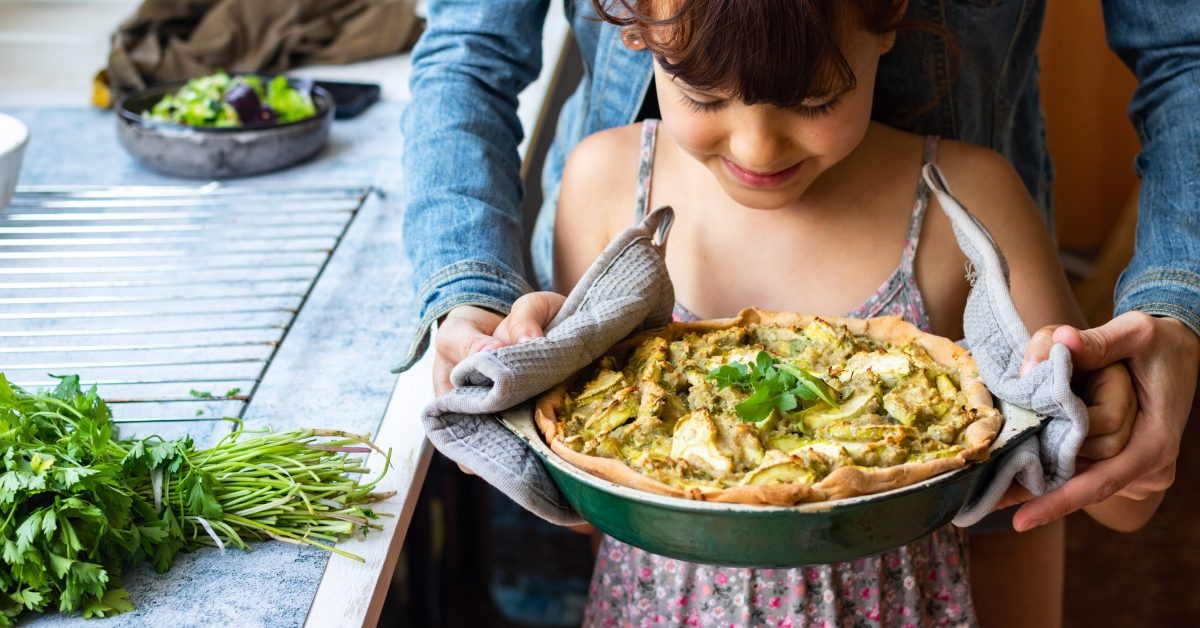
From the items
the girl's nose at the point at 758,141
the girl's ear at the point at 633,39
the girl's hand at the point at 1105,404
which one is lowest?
the girl's hand at the point at 1105,404

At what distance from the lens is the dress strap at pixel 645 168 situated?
1.56m

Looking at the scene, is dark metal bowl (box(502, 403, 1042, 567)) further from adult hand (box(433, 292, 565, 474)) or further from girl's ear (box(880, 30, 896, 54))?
girl's ear (box(880, 30, 896, 54))

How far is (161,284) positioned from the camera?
5.62 feet

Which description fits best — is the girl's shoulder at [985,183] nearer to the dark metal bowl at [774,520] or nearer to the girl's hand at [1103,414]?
the girl's hand at [1103,414]

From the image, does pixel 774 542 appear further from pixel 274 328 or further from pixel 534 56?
pixel 534 56

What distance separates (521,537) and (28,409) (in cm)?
195

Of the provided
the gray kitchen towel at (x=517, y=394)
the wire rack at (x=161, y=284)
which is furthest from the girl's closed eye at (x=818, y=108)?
the wire rack at (x=161, y=284)

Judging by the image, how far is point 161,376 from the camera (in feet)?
4.84

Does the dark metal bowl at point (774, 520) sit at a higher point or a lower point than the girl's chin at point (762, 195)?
lower

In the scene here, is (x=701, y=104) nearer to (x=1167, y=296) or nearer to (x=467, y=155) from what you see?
(x=467, y=155)

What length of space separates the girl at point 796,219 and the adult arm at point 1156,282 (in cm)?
5

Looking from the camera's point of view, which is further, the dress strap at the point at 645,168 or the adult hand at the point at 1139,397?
the dress strap at the point at 645,168

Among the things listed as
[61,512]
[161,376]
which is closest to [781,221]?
[161,376]

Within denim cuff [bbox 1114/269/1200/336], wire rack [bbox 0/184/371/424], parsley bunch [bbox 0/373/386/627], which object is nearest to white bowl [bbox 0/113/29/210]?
wire rack [bbox 0/184/371/424]
